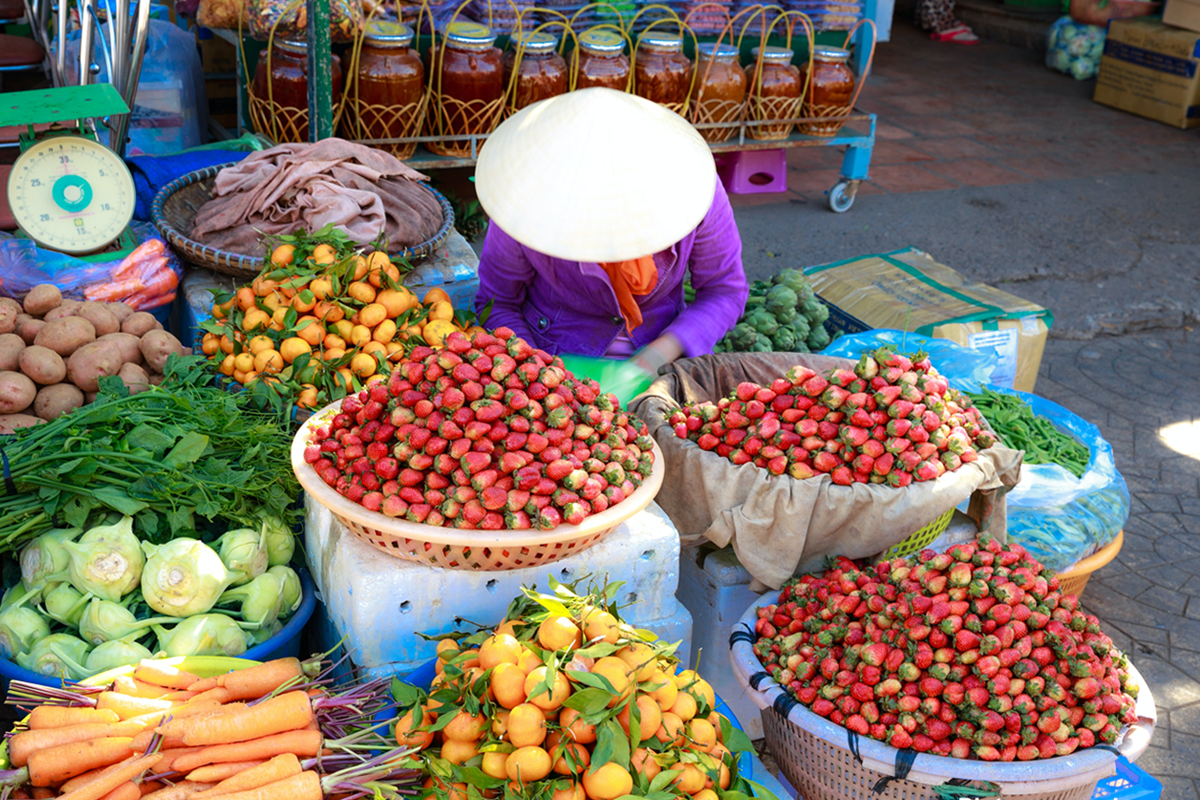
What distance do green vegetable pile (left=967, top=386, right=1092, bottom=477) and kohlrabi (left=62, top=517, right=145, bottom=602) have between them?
6.99 feet

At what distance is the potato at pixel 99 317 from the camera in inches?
98.2

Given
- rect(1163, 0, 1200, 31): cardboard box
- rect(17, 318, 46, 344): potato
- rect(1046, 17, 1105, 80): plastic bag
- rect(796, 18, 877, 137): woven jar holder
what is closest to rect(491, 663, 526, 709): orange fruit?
rect(17, 318, 46, 344): potato

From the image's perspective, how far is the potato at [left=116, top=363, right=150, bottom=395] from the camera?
2363 mm

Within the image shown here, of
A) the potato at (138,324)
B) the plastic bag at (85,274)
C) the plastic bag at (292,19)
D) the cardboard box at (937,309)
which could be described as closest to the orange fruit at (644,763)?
the potato at (138,324)

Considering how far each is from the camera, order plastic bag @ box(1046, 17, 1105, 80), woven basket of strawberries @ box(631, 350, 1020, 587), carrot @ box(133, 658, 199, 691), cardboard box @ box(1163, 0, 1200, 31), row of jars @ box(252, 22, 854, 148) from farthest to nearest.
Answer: plastic bag @ box(1046, 17, 1105, 80) → cardboard box @ box(1163, 0, 1200, 31) → row of jars @ box(252, 22, 854, 148) → woven basket of strawberries @ box(631, 350, 1020, 587) → carrot @ box(133, 658, 199, 691)

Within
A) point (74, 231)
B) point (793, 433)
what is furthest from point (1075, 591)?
point (74, 231)

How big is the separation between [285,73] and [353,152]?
1.17m

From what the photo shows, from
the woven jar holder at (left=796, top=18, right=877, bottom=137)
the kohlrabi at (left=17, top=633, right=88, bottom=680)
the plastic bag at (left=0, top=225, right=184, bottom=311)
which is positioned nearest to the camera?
the kohlrabi at (left=17, top=633, right=88, bottom=680)

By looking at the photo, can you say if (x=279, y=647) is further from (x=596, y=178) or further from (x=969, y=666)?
(x=969, y=666)

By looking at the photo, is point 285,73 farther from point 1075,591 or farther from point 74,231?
point 1075,591

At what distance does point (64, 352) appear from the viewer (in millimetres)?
2400

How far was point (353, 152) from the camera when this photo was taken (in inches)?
120

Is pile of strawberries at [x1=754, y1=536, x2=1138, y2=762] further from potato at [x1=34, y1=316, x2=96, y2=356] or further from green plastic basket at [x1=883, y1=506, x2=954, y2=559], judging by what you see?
potato at [x1=34, y1=316, x2=96, y2=356]

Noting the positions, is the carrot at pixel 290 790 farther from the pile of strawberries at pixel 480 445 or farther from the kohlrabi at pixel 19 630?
the kohlrabi at pixel 19 630
